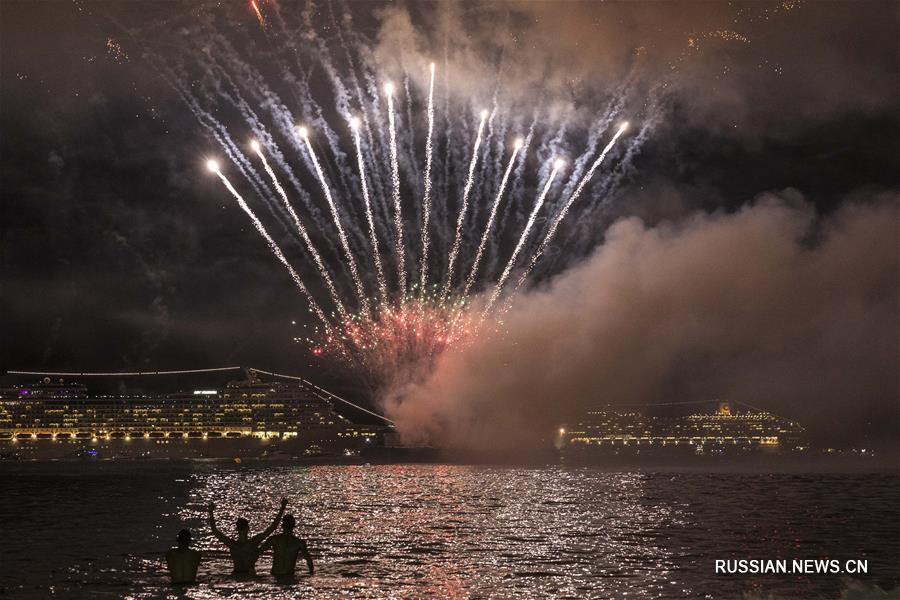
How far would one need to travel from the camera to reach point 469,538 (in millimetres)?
32375

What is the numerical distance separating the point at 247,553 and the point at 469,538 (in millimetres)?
11174

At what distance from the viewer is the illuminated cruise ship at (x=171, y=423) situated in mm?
148125

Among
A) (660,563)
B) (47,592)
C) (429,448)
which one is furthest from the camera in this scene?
(429,448)

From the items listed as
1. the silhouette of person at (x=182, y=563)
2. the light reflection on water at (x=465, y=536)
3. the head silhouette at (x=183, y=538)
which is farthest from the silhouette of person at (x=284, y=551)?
the head silhouette at (x=183, y=538)

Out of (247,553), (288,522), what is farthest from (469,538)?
(288,522)

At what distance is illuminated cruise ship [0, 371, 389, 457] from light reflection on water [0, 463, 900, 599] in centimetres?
8712

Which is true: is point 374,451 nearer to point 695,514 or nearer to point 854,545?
point 695,514

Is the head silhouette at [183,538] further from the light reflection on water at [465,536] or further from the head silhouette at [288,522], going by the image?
the head silhouette at [288,522]

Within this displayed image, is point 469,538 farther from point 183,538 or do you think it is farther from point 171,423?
point 171,423

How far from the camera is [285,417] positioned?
6181 inches

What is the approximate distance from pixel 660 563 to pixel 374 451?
125 m

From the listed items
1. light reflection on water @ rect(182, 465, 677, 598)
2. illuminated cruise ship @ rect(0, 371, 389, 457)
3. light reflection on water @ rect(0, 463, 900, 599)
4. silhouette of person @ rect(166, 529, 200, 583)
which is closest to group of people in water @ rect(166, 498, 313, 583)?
silhouette of person @ rect(166, 529, 200, 583)

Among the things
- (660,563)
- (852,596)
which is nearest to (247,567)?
(660,563)

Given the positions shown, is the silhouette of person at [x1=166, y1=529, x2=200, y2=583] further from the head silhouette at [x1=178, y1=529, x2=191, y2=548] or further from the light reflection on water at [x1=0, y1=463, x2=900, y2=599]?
the light reflection on water at [x1=0, y1=463, x2=900, y2=599]
